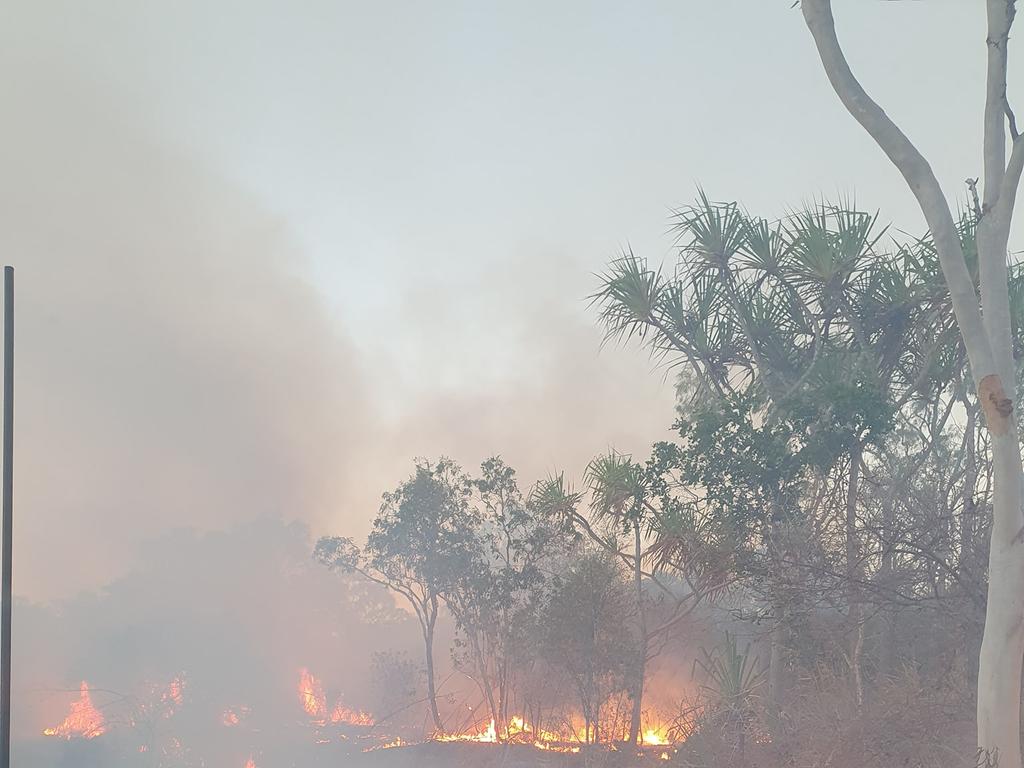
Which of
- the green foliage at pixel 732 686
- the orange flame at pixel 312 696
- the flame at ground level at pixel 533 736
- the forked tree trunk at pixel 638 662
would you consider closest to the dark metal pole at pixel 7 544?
the green foliage at pixel 732 686

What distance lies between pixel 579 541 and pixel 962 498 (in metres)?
7.52

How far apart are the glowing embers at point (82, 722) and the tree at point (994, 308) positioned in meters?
32.7

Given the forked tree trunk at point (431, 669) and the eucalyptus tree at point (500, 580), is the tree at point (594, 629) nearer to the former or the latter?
the eucalyptus tree at point (500, 580)

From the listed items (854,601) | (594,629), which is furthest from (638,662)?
(854,601)

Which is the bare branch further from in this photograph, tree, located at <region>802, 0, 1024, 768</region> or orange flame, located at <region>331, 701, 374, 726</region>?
orange flame, located at <region>331, 701, 374, 726</region>

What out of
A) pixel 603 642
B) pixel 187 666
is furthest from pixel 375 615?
pixel 603 642

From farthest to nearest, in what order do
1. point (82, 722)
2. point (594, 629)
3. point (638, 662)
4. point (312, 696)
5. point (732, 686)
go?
point (312, 696) < point (82, 722) < point (594, 629) < point (638, 662) < point (732, 686)

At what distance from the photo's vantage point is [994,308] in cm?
866

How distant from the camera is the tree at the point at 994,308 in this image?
791cm

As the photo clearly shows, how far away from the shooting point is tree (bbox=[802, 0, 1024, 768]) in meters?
7.91

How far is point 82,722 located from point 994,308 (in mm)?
34498

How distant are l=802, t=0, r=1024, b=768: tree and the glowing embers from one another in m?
32.7

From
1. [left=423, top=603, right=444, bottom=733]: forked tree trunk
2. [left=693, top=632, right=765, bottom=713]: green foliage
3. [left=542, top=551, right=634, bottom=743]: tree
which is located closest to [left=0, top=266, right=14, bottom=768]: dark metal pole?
[left=693, top=632, right=765, bottom=713]: green foliage

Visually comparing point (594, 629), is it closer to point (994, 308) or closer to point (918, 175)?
point (994, 308)
